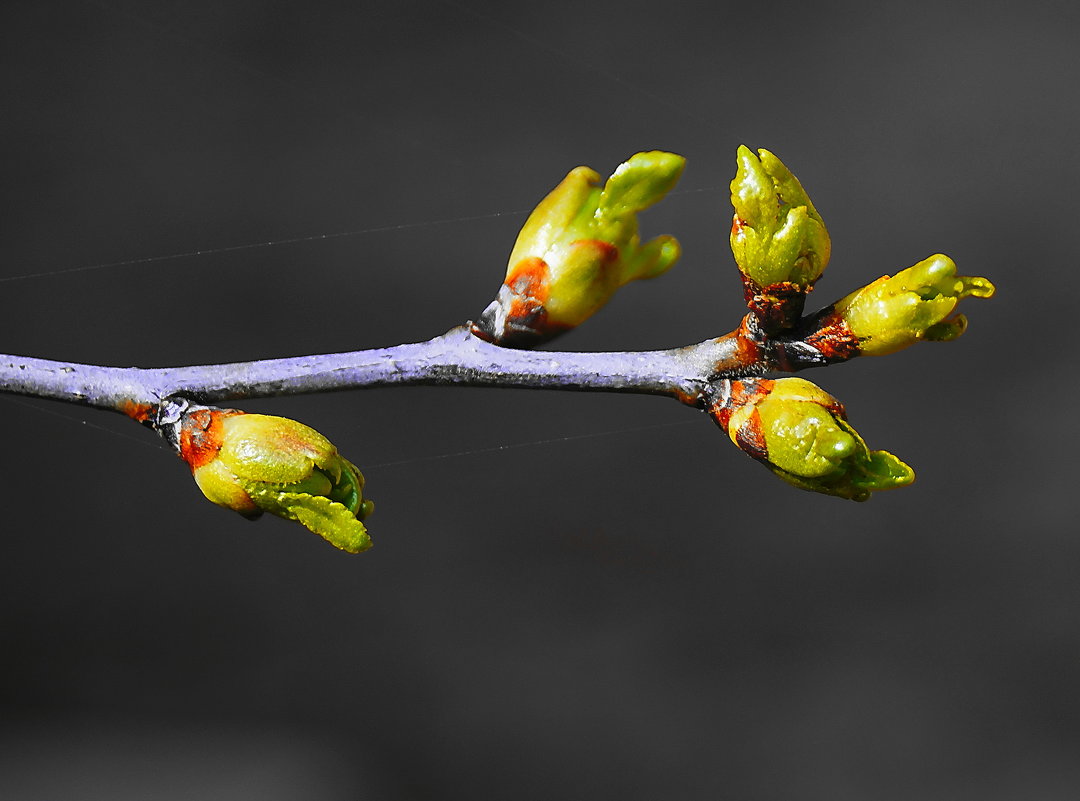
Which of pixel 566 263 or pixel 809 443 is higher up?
pixel 566 263

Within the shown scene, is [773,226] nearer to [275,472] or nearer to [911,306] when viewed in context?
[911,306]

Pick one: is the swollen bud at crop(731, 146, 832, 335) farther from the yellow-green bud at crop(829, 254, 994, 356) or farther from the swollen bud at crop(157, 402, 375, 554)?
the swollen bud at crop(157, 402, 375, 554)

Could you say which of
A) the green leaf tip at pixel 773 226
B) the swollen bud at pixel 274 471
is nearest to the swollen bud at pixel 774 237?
the green leaf tip at pixel 773 226

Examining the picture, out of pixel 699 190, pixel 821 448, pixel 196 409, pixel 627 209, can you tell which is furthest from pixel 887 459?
pixel 699 190

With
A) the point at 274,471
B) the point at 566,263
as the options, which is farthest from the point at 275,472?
the point at 566,263

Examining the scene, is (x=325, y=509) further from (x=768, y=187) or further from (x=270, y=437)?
(x=768, y=187)

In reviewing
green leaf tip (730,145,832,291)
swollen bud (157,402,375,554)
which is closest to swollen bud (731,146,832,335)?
green leaf tip (730,145,832,291)

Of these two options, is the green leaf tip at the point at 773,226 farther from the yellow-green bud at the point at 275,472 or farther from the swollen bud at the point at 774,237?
the yellow-green bud at the point at 275,472
